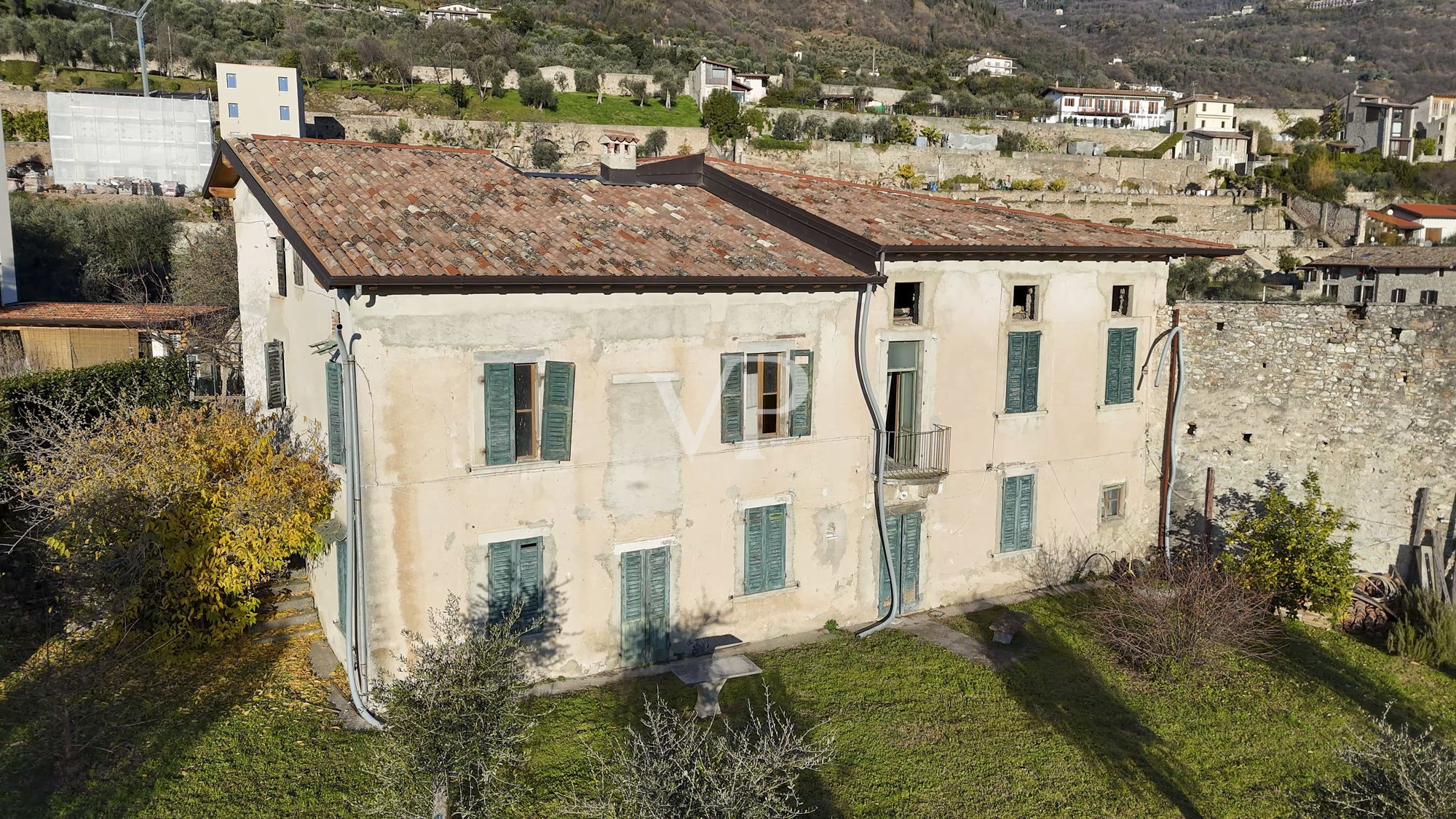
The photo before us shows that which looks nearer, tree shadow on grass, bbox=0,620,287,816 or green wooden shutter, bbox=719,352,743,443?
tree shadow on grass, bbox=0,620,287,816

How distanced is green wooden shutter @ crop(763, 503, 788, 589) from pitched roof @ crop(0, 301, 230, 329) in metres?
17.2

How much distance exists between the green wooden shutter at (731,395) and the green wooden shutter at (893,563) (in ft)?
9.72

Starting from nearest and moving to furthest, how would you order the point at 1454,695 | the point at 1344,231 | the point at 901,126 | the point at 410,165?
the point at 1454,695 < the point at 410,165 < the point at 1344,231 < the point at 901,126

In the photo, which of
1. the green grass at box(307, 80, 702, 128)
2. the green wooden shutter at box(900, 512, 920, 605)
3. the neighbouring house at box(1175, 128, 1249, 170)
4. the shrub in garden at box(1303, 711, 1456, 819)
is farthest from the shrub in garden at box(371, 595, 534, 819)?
the neighbouring house at box(1175, 128, 1249, 170)

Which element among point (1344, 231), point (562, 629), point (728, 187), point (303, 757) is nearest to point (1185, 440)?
point (728, 187)

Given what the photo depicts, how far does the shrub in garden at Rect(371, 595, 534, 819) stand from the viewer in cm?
731

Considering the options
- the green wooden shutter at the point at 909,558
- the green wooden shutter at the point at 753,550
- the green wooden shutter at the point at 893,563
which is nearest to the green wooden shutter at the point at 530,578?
the green wooden shutter at the point at 753,550

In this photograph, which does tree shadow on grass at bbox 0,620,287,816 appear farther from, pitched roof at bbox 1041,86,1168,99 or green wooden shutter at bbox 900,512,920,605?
pitched roof at bbox 1041,86,1168,99

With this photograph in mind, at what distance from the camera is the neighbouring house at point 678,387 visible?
36.4 feet

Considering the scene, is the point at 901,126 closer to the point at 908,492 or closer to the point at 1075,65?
the point at 908,492

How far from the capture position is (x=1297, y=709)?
12.0m

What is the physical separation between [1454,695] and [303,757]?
1441 cm

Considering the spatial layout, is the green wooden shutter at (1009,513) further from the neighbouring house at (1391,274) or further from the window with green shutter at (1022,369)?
the neighbouring house at (1391,274)

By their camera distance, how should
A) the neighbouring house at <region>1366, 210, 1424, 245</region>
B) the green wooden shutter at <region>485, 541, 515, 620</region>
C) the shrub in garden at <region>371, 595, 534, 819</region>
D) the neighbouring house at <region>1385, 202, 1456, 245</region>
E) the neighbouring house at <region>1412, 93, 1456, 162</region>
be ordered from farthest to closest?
the neighbouring house at <region>1412, 93, 1456, 162</region> → the neighbouring house at <region>1366, 210, 1424, 245</region> → the neighbouring house at <region>1385, 202, 1456, 245</region> → the green wooden shutter at <region>485, 541, 515, 620</region> → the shrub in garden at <region>371, 595, 534, 819</region>
